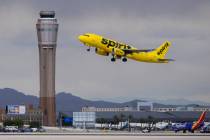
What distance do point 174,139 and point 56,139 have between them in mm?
21085

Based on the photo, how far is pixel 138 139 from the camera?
17625 centimetres

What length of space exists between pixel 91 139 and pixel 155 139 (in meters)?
11.4

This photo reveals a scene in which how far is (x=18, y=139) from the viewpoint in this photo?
174m

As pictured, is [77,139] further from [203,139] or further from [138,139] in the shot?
[203,139]

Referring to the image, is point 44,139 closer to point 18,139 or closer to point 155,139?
point 18,139

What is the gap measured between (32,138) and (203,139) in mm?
30876

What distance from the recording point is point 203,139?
177 m

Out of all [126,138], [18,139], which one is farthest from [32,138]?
[126,138]

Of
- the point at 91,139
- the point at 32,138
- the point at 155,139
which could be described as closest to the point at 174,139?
the point at 155,139

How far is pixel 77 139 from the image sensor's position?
6929 inches

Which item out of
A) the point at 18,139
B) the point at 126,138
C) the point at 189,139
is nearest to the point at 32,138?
the point at 18,139

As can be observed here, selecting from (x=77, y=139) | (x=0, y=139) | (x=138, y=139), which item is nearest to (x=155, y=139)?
(x=138, y=139)

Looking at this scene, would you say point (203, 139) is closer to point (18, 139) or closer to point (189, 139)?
point (189, 139)

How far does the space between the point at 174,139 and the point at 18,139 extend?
91.2 ft
